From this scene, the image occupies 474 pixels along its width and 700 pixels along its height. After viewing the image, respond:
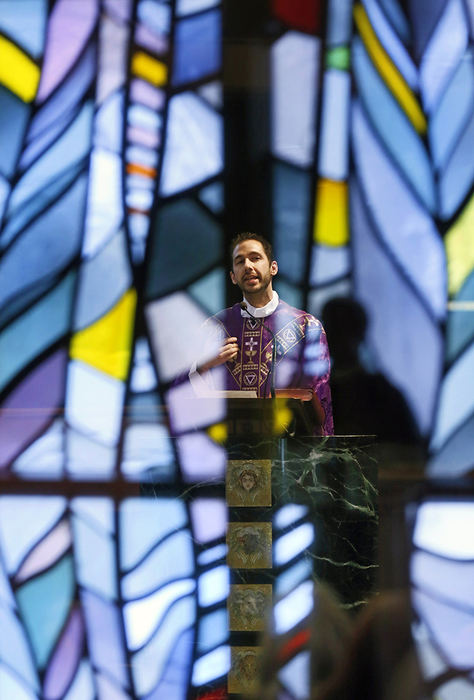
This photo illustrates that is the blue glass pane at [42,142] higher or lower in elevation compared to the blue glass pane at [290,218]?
higher

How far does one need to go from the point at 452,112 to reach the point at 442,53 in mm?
265

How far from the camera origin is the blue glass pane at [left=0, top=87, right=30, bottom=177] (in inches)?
197

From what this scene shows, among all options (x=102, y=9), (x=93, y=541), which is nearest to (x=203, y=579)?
(x=93, y=541)

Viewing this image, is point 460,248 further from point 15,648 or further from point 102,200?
point 15,648

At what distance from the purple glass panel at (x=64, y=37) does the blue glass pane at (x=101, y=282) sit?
78 cm

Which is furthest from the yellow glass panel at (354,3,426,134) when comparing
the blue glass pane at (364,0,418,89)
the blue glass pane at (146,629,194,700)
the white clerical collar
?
the blue glass pane at (146,629,194,700)

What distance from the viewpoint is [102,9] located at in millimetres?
4895

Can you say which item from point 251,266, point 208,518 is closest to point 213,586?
point 208,518

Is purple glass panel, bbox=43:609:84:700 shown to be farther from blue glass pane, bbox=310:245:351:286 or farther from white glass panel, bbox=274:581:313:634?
blue glass pane, bbox=310:245:351:286

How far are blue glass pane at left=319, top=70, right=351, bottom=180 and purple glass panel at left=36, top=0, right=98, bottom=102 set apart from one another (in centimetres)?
108

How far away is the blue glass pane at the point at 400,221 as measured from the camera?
4805mm

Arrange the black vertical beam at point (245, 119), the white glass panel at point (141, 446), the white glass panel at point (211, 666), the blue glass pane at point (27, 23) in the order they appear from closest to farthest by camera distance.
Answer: the white glass panel at point (211, 666), the white glass panel at point (141, 446), the black vertical beam at point (245, 119), the blue glass pane at point (27, 23)

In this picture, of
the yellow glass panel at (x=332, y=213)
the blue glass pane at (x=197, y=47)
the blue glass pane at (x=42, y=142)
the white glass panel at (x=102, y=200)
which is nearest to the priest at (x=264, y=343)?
the yellow glass panel at (x=332, y=213)

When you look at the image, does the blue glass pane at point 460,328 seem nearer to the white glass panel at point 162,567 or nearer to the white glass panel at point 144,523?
the white glass panel at point 144,523
